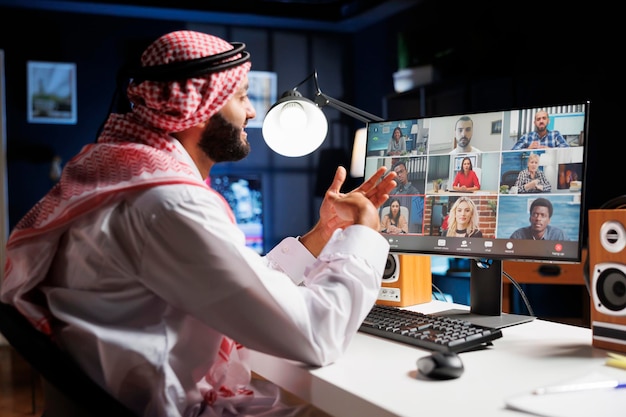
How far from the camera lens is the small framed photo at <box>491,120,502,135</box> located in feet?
5.10

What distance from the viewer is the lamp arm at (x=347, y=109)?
1850 millimetres

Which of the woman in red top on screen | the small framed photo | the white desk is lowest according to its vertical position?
the white desk

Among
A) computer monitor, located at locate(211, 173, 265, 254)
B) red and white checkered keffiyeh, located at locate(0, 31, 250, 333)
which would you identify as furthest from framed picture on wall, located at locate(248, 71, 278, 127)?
red and white checkered keffiyeh, located at locate(0, 31, 250, 333)

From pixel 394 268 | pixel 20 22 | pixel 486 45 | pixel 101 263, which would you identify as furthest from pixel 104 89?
pixel 101 263

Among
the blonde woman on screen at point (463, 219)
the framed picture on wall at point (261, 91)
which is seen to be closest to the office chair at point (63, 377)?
the blonde woman on screen at point (463, 219)

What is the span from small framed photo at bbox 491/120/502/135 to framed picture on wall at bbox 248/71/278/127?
4564mm

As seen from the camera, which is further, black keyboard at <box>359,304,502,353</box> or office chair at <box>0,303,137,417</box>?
black keyboard at <box>359,304,502,353</box>

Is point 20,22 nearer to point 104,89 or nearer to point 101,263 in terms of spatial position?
point 104,89

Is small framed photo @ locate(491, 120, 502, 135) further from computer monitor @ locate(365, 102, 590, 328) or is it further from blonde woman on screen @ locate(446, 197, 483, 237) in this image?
blonde woman on screen @ locate(446, 197, 483, 237)

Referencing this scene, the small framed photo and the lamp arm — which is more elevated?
the lamp arm

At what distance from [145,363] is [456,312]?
86 cm

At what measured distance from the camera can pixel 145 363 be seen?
1127 millimetres

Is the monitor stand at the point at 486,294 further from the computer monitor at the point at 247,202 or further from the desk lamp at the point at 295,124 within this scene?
the computer monitor at the point at 247,202

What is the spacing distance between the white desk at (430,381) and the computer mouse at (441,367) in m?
0.01
